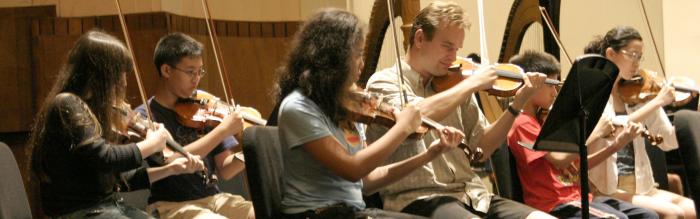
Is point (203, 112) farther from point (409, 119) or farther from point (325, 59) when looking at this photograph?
point (409, 119)

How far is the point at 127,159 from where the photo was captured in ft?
9.80

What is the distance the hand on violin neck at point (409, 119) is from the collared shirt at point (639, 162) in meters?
1.29

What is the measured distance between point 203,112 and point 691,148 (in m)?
1.85

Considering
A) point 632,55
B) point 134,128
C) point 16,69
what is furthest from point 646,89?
point 16,69

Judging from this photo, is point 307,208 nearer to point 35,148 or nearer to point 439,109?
point 439,109

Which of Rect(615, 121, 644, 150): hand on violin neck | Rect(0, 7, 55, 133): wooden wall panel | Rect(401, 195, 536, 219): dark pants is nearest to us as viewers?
Rect(401, 195, 536, 219): dark pants

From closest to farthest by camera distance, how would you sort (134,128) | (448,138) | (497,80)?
(448,138) < (134,128) < (497,80)

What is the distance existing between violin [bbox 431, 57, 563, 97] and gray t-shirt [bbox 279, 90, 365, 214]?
0.69m

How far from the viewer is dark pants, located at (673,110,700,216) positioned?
2.95 meters

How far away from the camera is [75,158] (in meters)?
2.97

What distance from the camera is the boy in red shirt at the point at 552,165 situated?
3535 mm

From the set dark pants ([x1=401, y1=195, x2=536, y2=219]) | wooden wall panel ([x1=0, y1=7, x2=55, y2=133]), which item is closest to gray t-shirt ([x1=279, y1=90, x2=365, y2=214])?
dark pants ([x1=401, y1=195, x2=536, y2=219])

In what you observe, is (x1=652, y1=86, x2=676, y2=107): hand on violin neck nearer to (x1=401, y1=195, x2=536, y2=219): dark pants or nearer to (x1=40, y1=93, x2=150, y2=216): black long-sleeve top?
(x1=401, y1=195, x2=536, y2=219): dark pants

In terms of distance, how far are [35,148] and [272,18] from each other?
329cm
